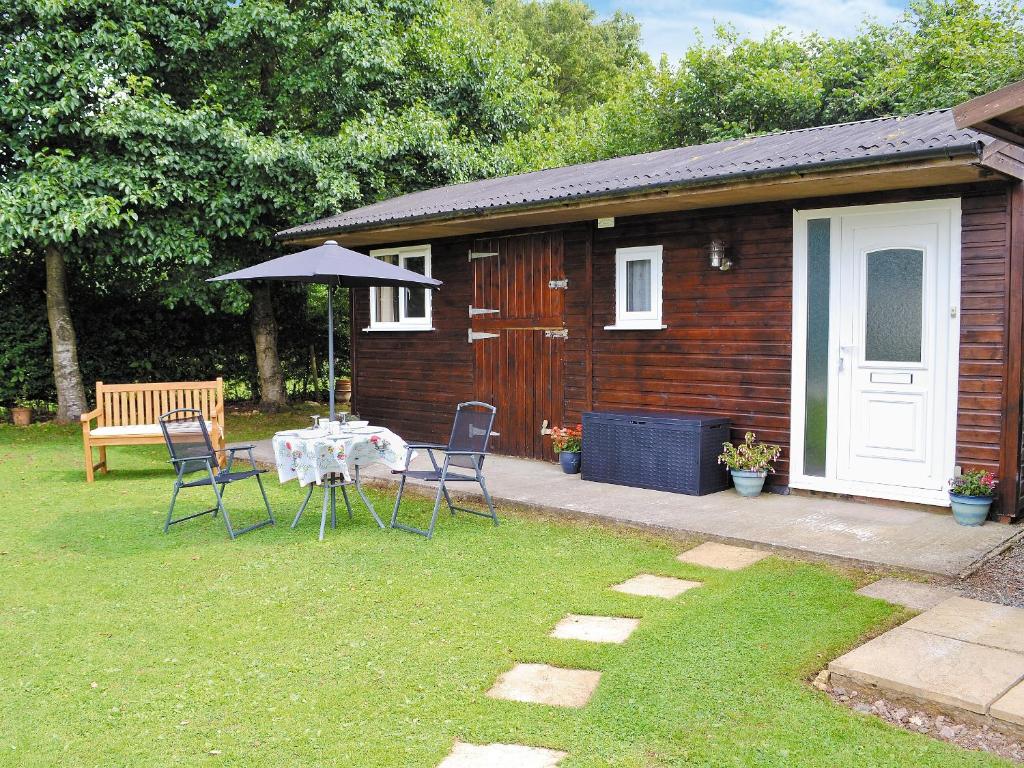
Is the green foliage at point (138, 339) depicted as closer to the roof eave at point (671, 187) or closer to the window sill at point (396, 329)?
the window sill at point (396, 329)

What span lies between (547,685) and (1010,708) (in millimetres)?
1606

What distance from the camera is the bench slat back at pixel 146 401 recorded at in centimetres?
867

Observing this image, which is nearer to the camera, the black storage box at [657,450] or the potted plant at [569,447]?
the black storage box at [657,450]

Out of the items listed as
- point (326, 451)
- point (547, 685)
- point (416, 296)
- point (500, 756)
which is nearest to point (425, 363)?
point (416, 296)

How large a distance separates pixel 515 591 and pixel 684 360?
3.46 meters

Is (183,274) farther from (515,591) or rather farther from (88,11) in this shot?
(515,591)

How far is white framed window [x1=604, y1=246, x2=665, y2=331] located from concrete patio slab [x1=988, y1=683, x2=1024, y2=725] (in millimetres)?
4731

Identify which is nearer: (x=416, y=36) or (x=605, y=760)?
(x=605, y=760)

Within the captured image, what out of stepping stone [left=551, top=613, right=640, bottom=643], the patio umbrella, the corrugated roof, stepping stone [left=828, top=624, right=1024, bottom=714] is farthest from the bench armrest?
stepping stone [left=828, top=624, right=1024, bottom=714]

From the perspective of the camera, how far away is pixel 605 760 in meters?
2.69

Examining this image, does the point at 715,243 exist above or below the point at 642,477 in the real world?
above

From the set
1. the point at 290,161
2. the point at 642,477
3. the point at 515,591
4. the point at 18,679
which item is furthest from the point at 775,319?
the point at 290,161

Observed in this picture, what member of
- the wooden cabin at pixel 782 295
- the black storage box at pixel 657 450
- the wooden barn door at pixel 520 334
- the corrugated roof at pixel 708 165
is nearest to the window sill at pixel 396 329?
the wooden cabin at pixel 782 295

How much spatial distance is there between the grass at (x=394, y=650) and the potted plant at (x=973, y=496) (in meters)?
1.54
